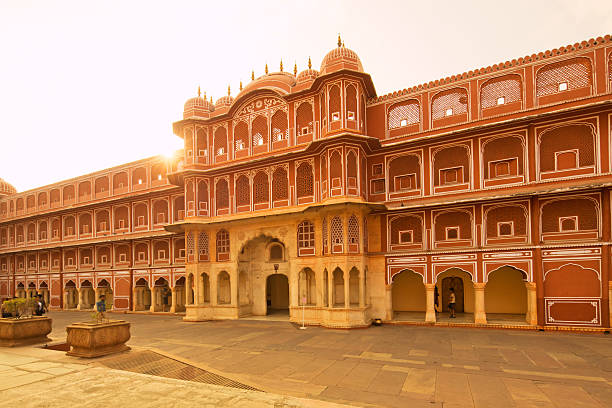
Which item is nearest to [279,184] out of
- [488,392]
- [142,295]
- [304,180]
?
[304,180]

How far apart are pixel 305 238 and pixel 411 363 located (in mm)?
10249

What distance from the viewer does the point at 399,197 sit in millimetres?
19453

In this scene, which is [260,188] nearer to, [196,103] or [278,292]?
[196,103]

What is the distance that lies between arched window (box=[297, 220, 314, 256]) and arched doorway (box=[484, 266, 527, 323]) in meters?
9.47

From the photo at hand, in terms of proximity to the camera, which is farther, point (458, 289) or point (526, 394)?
point (458, 289)

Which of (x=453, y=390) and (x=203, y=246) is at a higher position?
(x=203, y=246)

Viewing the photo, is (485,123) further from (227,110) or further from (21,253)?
(21,253)

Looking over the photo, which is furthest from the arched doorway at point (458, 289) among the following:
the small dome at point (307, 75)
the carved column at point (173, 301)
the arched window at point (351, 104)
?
the carved column at point (173, 301)

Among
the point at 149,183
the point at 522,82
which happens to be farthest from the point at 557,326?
the point at 149,183

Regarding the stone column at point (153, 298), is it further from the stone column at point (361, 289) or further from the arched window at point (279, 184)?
the stone column at point (361, 289)

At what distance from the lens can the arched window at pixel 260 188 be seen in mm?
22078

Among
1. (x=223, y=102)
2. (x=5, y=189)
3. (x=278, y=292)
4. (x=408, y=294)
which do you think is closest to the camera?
(x=408, y=294)

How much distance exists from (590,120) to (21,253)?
47.1 m

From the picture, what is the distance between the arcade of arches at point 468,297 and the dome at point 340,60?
11.3m
